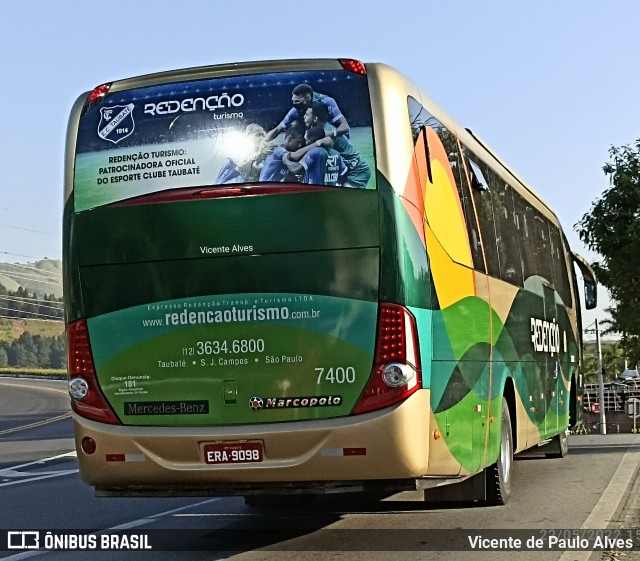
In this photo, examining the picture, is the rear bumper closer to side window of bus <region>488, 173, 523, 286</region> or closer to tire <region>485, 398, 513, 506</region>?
tire <region>485, 398, 513, 506</region>

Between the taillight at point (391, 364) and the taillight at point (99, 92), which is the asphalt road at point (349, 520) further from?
the taillight at point (99, 92)

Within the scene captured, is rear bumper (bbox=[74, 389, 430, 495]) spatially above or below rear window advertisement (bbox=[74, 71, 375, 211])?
below

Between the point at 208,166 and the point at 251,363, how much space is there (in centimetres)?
150

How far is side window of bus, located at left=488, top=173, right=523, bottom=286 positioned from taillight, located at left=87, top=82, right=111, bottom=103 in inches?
181

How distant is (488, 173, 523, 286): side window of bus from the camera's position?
493 inches

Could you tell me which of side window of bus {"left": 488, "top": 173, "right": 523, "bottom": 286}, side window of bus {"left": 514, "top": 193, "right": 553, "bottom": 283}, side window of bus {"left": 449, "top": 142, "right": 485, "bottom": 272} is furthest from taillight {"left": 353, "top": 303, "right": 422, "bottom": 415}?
side window of bus {"left": 514, "top": 193, "right": 553, "bottom": 283}

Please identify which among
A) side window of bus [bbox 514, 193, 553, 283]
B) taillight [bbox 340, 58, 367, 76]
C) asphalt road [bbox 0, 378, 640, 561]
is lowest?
asphalt road [bbox 0, 378, 640, 561]

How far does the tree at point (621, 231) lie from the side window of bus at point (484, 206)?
15362 mm

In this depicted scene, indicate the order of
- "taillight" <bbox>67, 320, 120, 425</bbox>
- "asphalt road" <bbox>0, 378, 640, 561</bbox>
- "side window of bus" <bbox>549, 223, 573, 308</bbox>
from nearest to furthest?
"taillight" <bbox>67, 320, 120, 425</bbox>
"asphalt road" <bbox>0, 378, 640, 561</bbox>
"side window of bus" <bbox>549, 223, 573, 308</bbox>

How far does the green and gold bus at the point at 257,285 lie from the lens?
8633 mm

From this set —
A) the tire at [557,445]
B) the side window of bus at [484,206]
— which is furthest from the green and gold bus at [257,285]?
the tire at [557,445]

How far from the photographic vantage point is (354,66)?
8.93 meters

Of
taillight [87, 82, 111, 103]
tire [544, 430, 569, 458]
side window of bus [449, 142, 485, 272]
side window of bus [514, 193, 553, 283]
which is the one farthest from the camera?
tire [544, 430, 569, 458]

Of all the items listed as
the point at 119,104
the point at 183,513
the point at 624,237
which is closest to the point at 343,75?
the point at 119,104
